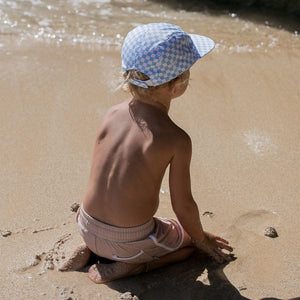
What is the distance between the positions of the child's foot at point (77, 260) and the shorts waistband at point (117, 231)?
0.13 m

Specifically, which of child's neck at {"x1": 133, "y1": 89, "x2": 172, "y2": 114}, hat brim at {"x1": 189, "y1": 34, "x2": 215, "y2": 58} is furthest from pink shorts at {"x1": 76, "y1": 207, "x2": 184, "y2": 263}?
hat brim at {"x1": 189, "y1": 34, "x2": 215, "y2": 58}

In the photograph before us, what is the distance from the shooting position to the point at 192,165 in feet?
9.96

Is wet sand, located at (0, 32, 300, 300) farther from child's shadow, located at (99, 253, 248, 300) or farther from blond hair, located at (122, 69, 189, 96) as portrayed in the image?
blond hair, located at (122, 69, 189, 96)

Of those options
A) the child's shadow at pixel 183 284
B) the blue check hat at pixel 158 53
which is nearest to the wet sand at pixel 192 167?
the child's shadow at pixel 183 284

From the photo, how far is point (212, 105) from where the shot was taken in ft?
11.9

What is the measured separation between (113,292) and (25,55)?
2.76 m

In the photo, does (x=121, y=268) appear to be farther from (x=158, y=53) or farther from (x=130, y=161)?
(x=158, y=53)

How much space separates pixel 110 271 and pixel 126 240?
0.15m

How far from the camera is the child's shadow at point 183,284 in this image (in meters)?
2.04

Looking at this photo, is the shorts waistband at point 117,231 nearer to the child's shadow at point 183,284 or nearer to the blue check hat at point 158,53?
the child's shadow at point 183,284

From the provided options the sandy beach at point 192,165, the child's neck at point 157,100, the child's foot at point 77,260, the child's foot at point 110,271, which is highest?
the child's neck at point 157,100

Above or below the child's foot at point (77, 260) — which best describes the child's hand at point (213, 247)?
above

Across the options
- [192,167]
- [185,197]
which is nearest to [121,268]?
[185,197]

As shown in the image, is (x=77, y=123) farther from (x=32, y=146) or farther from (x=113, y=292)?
(x=113, y=292)
